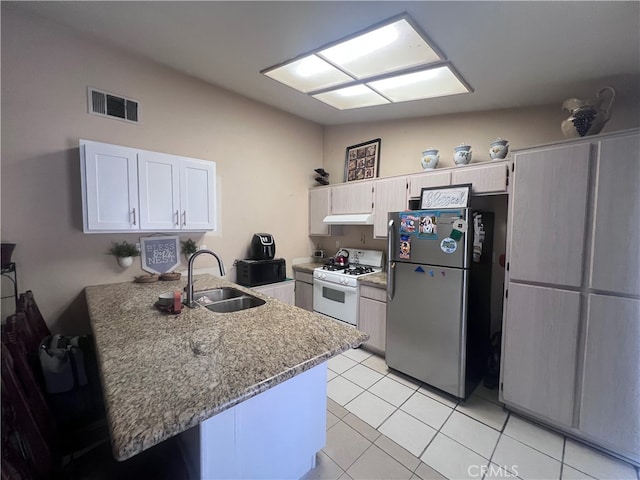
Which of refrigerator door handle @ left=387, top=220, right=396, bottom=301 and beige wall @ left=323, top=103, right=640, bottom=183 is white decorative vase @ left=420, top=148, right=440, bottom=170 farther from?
refrigerator door handle @ left=387, top=220, right=396, bottom=301

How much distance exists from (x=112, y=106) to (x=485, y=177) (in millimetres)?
3318

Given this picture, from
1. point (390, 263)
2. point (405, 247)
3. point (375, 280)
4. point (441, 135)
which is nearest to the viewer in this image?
point (405, 247)

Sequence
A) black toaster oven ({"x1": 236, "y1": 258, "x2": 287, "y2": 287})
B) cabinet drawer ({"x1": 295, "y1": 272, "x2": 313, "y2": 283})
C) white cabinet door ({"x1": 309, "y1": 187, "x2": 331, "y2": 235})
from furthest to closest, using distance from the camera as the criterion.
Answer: white cabinet door ({"x1": 309, "y1": 187, "x2": 331, "y2": 235}) → cabinet drawer ({"x1": 295, "y1": 272, "x2": 313, "y2": 283}) → black toaster oven ({"x1": 236, "y1": 258, "x2": 287, "y2": 287})

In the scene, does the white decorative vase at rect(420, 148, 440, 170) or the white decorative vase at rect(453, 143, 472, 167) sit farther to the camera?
the white decorative vase at rect(420, 148, 440, 170)

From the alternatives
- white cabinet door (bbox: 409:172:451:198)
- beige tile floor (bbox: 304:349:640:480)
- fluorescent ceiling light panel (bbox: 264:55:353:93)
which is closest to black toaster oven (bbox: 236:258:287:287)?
beige tile floor (bbox: 304:349:640:480)

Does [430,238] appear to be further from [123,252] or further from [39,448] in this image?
[123,252]

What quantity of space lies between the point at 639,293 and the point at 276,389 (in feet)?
6.97

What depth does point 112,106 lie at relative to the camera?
7.29 feet

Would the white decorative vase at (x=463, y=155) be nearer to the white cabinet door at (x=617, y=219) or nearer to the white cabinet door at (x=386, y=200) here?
the white cabinet door at (x=386, y=200)

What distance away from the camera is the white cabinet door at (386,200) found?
283cm

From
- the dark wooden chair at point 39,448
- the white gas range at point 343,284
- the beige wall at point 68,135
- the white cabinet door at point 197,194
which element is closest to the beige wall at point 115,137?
the beige wall at point 68,135

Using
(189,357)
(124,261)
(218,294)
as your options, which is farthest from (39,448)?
(124,261)

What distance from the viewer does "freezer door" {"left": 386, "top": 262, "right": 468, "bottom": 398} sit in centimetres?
208

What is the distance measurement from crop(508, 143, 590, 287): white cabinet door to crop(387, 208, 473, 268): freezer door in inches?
12.9
